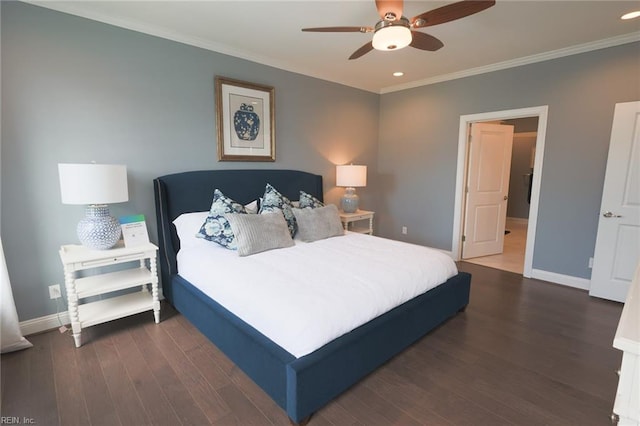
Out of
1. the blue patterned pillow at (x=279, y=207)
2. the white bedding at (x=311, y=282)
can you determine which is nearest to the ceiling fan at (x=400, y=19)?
the white bedding at (x=311, y=282)

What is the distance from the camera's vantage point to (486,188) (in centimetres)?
461

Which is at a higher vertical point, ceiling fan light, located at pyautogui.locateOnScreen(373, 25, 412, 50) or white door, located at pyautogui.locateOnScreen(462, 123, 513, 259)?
ceiling fan light, located at pyautogui.locateOnScreen(373, 25, 412, 50)

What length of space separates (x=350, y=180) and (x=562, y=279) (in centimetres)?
281

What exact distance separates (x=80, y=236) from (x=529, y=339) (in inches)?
144

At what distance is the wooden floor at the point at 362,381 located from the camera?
5.65ft

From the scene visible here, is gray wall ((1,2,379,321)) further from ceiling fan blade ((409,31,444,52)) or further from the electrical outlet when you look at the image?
ceiling fan blade ((409,31,444,52))

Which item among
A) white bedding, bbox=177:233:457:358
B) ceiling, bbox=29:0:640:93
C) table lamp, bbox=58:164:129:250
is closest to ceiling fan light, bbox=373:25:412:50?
ceiling, bbox=29:0:640:93

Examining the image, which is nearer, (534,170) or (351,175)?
(534,170)

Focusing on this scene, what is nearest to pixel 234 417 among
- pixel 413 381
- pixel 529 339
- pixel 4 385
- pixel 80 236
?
pixel 413 381

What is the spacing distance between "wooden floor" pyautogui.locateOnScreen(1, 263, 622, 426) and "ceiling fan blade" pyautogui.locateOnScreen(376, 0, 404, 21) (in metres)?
2.33

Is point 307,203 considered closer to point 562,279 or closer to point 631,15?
point 562,279

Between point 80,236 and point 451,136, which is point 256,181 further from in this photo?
point 451,136

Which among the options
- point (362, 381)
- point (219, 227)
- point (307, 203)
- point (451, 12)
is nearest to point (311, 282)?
point (362, 381)

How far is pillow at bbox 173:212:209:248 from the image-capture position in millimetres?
2926
